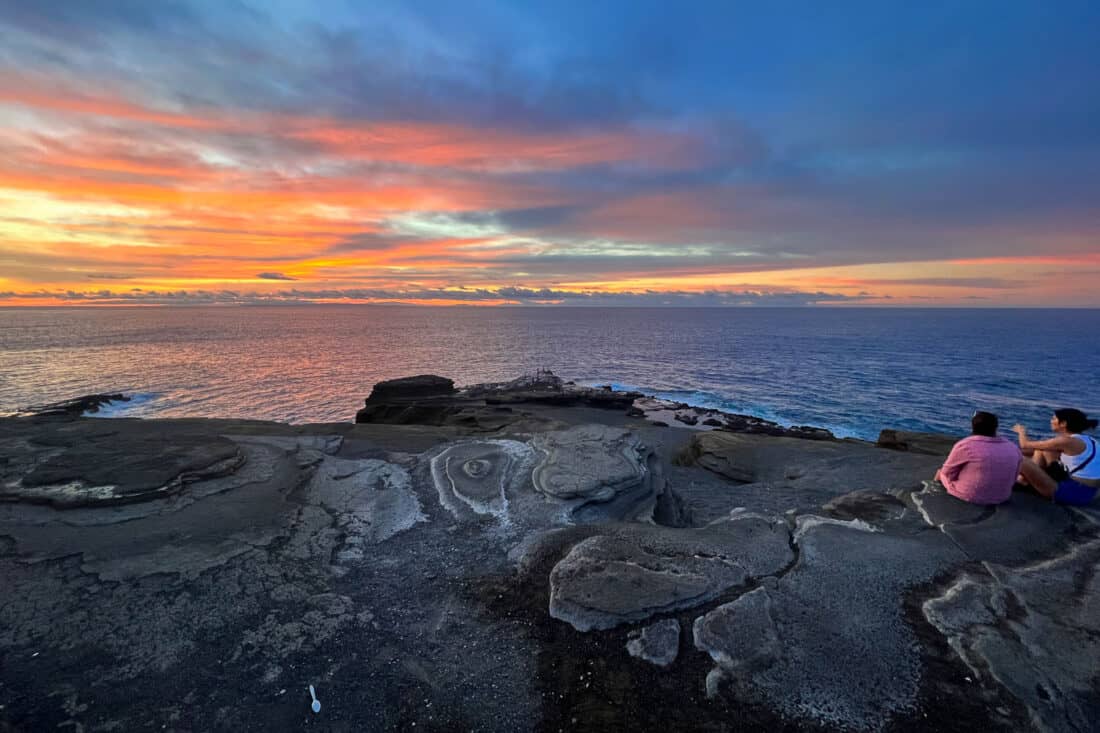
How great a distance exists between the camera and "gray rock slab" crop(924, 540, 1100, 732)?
192 inches

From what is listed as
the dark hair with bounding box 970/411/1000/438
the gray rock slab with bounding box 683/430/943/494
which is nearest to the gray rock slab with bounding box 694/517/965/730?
the dark hair with bounding box 970/411/1000/438

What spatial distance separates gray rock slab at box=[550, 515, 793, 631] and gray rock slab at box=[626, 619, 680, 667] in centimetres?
20

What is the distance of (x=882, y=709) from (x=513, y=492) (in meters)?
6.48

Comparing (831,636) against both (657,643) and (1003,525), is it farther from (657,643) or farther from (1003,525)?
(1003,525)

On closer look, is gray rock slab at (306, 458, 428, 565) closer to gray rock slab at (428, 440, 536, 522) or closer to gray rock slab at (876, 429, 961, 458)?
gray rock slab at (428, 440, 536, 522)

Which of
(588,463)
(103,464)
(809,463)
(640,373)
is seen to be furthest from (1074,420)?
(640,373)

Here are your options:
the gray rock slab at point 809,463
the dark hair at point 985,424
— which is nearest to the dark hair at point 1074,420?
the dark hair at point 985,424

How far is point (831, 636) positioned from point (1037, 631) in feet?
8.12

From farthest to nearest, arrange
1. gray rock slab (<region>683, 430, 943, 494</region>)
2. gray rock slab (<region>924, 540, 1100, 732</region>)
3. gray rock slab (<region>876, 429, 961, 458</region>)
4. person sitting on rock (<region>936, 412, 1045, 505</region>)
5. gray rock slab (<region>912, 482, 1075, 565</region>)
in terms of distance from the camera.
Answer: gray rock slab (<region>876, 429, 961, 458</region>)
gray rock slab (<region>683, 430, 943, 494</region>)
person sitting on rock (<region>936, 412, 1045, 505</region>)
gray rock slab (<region>912, 482, 1075, 565</region>)
gray rock slab (<region>924, 540, 1100, 732</region>)

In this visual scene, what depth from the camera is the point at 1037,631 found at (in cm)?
586

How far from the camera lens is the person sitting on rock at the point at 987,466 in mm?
9039

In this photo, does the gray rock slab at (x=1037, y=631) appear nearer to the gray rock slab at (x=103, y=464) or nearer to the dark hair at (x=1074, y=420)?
the dark hair at (x=1074, y=420)

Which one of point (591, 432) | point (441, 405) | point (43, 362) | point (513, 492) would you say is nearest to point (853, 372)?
point (441, 405)

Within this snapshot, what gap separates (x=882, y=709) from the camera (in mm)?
4832
